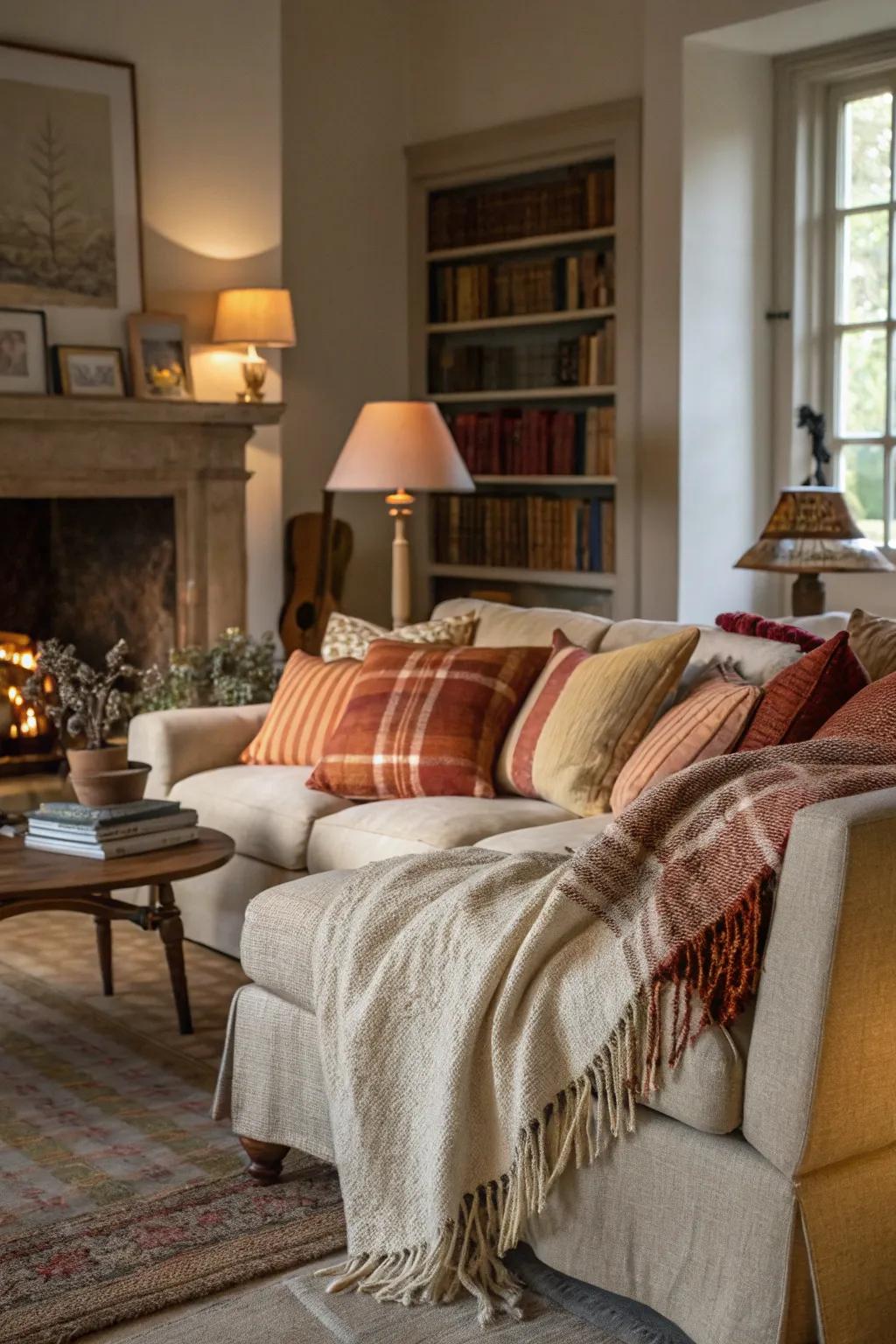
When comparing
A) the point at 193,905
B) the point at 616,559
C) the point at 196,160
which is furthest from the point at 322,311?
the point at 193,905

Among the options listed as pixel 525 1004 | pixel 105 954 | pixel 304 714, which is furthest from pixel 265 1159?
pixel 304 714

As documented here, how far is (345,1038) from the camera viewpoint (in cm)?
246

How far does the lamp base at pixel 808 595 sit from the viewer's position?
4480mm

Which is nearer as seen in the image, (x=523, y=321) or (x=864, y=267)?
(x=864, y=267)

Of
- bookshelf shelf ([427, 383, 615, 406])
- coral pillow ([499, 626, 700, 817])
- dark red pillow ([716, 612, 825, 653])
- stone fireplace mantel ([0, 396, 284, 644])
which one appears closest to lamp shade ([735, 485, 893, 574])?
dark red pillow ([716, 612, 825, 653])

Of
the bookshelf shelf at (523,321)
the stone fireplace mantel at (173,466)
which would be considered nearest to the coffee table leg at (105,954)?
the stone fireplace mantel at (173,466)

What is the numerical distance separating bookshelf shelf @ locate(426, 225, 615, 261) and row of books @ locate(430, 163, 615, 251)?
3 centimetres

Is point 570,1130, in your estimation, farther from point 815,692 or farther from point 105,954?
point 105,954

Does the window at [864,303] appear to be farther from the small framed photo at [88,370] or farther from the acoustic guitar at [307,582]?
the small framed photo at [88,370]

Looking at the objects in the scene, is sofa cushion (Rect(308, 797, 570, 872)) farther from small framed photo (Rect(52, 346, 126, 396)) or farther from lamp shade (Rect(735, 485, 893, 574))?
small framed photo (Rect(52, 346, 126, 396))

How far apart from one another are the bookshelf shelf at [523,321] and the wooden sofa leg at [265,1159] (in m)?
4.09

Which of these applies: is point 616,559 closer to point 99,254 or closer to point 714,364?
point 714,364

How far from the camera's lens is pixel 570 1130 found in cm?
225

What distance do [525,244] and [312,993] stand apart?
14.5 feet
